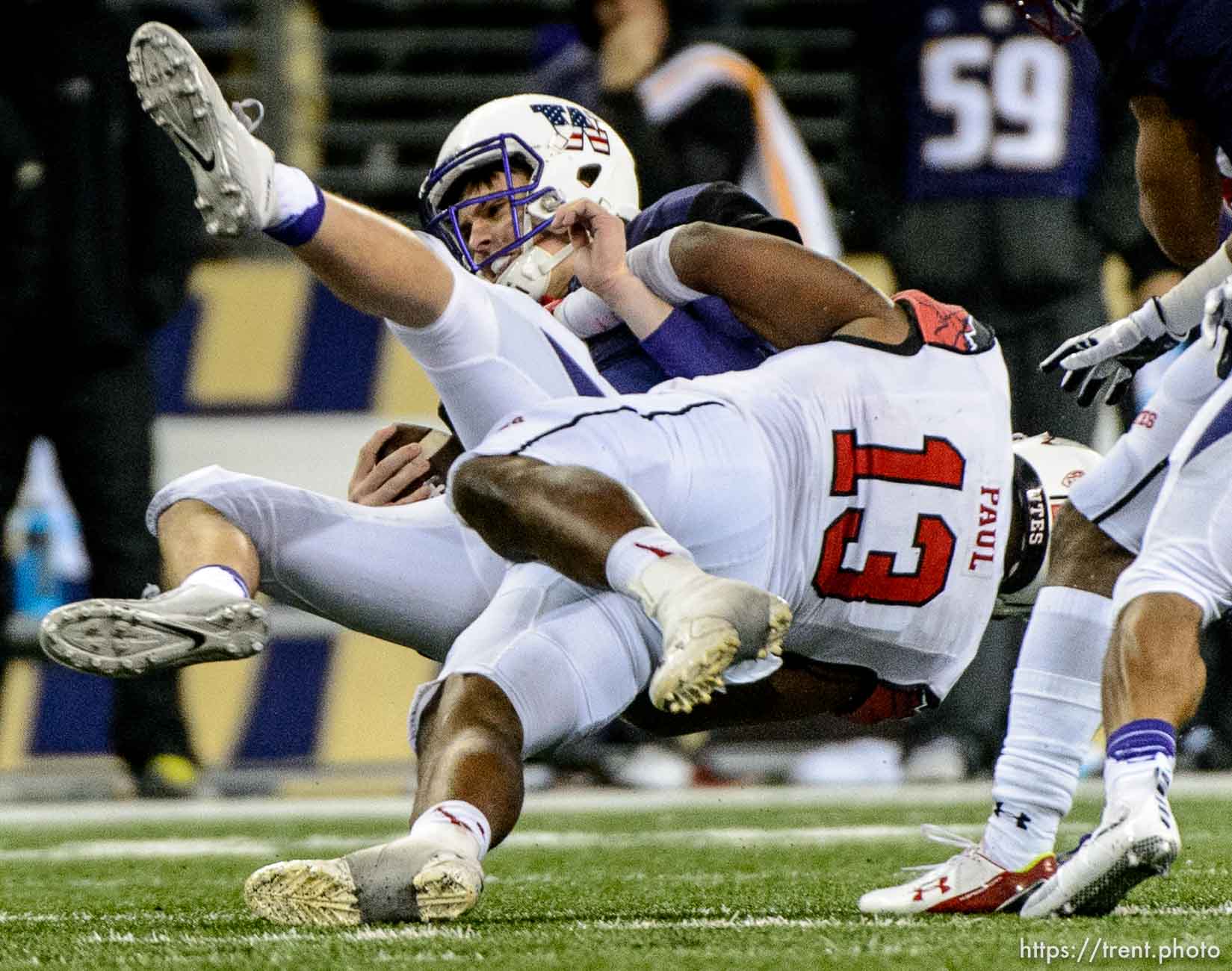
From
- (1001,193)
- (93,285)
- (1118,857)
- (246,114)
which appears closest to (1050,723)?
(1118,857)

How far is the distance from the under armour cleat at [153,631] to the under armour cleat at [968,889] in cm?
92

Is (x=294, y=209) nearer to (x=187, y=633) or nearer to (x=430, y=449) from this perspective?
(x=187, y=633)

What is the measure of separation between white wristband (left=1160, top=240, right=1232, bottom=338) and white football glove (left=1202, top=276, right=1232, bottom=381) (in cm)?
16

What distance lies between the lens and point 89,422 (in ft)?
19.3

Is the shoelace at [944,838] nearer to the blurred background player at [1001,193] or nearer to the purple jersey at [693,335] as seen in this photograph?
the purple jersey at [693,335]

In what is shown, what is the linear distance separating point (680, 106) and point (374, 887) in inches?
136

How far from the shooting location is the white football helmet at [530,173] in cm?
382

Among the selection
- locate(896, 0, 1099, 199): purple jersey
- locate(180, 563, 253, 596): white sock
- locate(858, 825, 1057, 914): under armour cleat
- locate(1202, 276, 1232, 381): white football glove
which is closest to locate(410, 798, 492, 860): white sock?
locate(180, 563, 253, 596): white sock

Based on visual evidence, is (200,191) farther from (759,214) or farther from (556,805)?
(556,805)

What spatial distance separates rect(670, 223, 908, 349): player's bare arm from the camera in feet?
11.0

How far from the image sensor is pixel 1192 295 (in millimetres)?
3188

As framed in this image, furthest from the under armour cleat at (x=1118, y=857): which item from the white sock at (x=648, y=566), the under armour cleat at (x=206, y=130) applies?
the under armour cleat at (x=206, y=130)

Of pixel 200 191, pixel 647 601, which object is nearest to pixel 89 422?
pixel 200 191

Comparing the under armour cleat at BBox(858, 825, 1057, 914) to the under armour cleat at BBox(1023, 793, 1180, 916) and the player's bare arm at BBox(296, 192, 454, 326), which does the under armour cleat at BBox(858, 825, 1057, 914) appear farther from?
the player's bare arm at BBox(296, 192, 454, 326)
